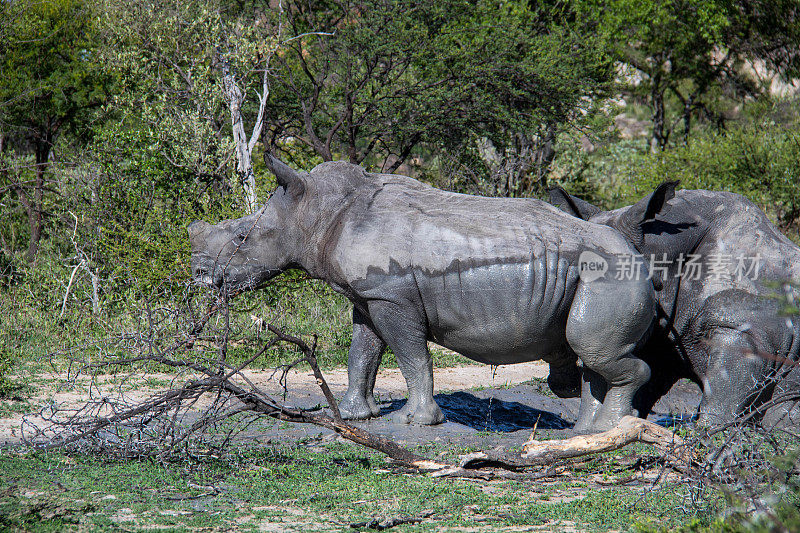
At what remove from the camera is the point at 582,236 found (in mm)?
6324

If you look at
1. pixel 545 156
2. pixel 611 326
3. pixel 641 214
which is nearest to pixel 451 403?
pixel 611 326

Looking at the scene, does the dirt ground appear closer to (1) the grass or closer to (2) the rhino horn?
(1) the grass

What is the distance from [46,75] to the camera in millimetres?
15680

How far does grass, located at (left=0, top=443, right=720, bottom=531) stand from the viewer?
14.6 feet

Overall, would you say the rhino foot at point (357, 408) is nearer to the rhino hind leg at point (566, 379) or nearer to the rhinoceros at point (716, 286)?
the rhino hind leg at point (566, 379)

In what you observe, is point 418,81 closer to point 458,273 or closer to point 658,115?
point 458,273

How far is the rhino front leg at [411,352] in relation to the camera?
6457 mm

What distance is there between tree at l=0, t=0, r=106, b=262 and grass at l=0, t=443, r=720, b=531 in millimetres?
10216

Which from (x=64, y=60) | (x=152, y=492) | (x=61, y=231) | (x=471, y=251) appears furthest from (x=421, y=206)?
(x=64, y=60)

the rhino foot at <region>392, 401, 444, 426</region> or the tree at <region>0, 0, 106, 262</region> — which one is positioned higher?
the tree at <region>0, 0, 106, 262</region>

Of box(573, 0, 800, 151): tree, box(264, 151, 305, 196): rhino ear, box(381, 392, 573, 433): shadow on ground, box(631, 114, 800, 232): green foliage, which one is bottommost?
box(381, 392, 573, 433): shadow on ground

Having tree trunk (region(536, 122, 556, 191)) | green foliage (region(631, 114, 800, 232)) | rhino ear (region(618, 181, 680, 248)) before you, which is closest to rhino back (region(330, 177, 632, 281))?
rhino ear (region(618, 181, 680, 248))

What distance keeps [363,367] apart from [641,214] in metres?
2.44

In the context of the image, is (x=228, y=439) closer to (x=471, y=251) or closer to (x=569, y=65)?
(x=471, y=251)
